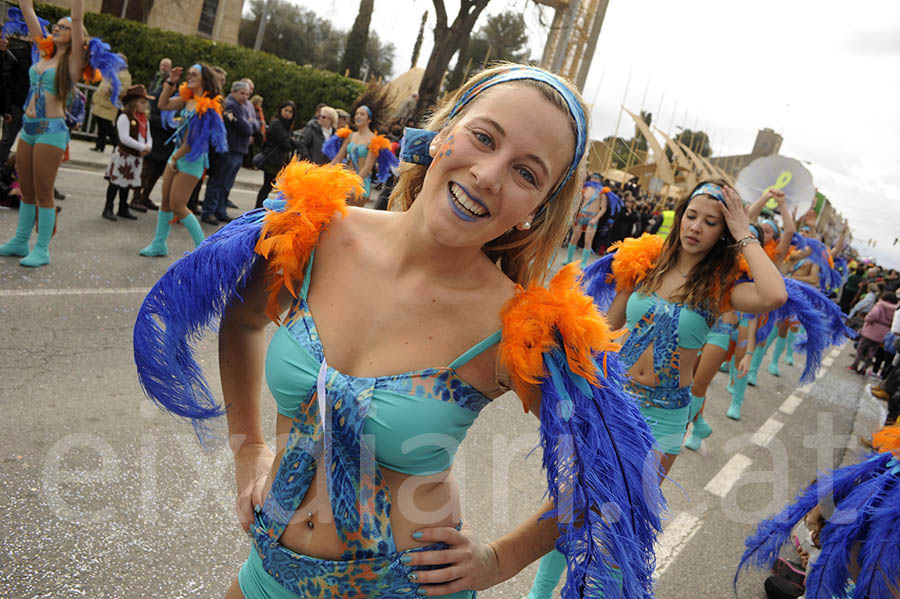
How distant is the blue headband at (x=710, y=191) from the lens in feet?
11.7

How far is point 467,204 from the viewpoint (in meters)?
1.41

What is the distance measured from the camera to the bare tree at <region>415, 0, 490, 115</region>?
47.5ft

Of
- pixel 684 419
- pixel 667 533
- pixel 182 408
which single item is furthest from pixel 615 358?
pixel 667 533

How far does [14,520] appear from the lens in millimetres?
2693

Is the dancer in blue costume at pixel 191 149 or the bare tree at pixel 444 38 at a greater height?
the bare tree at pixel 444 38

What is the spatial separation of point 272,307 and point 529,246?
66 cm

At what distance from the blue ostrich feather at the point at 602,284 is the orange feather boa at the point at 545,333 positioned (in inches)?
92.3

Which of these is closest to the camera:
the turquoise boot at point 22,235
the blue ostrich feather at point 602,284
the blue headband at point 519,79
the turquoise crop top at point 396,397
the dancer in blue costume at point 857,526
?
the turquoise crop top at point 396,397

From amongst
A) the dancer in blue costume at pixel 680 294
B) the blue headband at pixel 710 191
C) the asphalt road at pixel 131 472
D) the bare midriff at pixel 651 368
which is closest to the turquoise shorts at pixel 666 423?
the dancer in blue costume at pixel 680 294

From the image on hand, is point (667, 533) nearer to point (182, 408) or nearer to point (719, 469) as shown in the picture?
point (719, 469)

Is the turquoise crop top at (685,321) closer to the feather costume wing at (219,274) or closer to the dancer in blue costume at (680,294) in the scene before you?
the dancer in blue costume at (680,294)

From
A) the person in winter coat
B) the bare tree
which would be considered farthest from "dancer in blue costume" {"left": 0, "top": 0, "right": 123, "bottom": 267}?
the person in winter coat

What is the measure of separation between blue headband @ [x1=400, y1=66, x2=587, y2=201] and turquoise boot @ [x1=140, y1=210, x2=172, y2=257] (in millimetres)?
5692

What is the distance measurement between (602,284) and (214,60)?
15088 mm
